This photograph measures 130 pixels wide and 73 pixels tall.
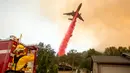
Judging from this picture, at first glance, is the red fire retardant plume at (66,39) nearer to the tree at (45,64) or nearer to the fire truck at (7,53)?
the tree at (45,64)

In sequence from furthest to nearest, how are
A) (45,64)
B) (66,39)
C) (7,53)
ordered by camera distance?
(66,39) < (45,64) < (7,53)

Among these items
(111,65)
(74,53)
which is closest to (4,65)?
(111,65)

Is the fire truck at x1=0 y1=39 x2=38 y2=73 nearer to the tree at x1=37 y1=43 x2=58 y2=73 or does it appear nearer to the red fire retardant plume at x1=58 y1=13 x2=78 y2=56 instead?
the tree at x1=37 y1=43 x2=58 y2=73

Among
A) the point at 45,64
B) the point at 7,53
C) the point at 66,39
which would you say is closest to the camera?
the point at 7,53

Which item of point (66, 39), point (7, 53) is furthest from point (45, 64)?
point (66, 39)

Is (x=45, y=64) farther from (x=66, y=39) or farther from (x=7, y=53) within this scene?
(x=66, y=39)

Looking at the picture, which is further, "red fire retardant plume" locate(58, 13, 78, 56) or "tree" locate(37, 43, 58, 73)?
"red fire retardant plume" locate(58, 13, 78, 56)

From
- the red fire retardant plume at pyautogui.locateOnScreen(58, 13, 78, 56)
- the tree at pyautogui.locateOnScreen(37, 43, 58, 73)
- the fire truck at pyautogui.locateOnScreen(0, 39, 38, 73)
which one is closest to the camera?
the fire truck at pyautogui.locateOnScreen(0, 39, 38, 73)

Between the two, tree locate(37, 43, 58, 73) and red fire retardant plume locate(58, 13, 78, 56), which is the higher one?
red fire retardant plume locate(58, 13, 78, 56)

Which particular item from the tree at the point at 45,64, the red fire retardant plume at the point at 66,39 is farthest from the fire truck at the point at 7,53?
the red fire retardant plume at the point at 66,39

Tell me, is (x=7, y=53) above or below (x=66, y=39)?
below

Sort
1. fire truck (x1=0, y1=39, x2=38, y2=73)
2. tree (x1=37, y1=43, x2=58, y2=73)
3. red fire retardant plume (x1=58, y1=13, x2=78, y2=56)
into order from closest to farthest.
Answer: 1. fire truck (x1=0, y1=39, x2=38, y2=73)
2. tree (x1=37, y1=43, x2=58, y2=73)
3. red fire retardant plume (x1=58, y1=13, x2=78, y2=56)

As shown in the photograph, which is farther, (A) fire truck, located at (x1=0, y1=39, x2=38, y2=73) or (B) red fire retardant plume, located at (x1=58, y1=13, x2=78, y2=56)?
(B) red fire retardant plume, located at (x1=58, y1=13, x2=78, y2=56)

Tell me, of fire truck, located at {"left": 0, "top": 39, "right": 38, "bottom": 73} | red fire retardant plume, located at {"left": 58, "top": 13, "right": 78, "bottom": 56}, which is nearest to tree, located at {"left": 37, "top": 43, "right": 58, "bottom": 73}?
fire truck, located at {"left": 0, "top": 39, "right": 38, "bottom": 73}
